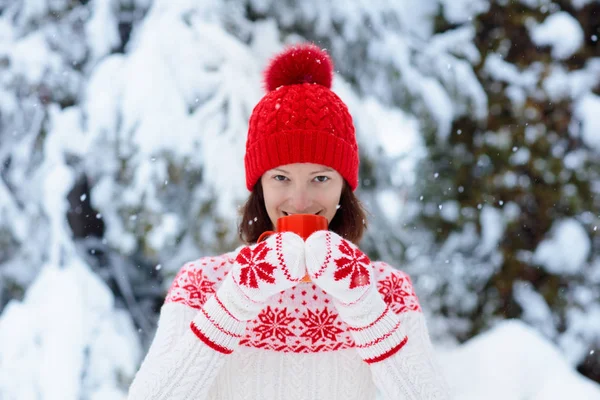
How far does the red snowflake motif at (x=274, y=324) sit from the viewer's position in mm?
1453

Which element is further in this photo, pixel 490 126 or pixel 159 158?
pixel 490 126

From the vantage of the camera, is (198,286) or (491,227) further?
(491,227)

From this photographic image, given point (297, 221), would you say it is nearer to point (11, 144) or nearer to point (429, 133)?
point (11, 144)

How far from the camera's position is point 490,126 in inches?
167

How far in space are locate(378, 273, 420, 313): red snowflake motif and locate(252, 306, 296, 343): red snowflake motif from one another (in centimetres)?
24

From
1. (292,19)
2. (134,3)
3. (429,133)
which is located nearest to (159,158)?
(134,3)

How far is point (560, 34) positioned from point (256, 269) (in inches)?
145

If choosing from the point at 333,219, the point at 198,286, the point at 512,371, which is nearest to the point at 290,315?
the point at 198,286

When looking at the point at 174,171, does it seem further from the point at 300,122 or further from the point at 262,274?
the point at 262,274

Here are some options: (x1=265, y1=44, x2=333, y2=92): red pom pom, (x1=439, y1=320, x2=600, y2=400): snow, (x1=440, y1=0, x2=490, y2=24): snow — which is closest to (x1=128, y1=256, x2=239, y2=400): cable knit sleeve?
(x1=265, y1=44, x2=333, y2=92): red pom pom

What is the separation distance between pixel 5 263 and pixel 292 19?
1.94m

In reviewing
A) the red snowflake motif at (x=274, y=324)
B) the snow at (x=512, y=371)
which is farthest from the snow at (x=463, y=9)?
the red snowflake motif at (x=274, y=324)

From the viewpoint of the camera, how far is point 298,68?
1610 millimetres

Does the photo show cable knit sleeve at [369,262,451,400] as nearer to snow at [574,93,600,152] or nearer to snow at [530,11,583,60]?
snow at [574,93,600,152]
